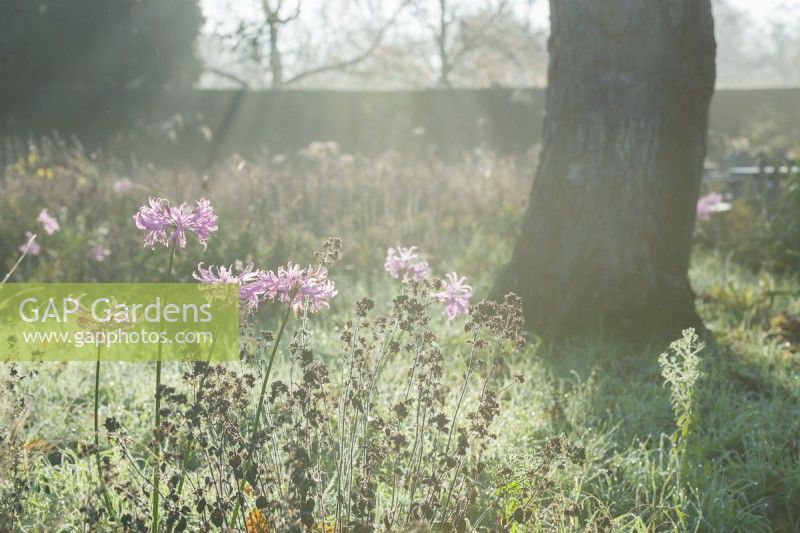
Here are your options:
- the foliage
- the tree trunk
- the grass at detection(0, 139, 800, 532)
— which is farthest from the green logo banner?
the tree trunk

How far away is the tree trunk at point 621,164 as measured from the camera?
4.23 meters

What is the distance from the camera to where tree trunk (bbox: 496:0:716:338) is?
4230 millimetres

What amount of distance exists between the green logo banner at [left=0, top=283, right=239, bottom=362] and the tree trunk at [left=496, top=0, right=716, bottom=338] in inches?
70.9

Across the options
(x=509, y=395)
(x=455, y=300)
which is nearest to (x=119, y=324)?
(x=455, y=300)

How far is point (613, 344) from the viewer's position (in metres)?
4.41

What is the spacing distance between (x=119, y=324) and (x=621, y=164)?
3035mm

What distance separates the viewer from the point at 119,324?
1927mm

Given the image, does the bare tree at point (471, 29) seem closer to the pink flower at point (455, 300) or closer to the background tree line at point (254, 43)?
the background tree line at point (254, 43)

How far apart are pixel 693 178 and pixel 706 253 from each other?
9.14ft

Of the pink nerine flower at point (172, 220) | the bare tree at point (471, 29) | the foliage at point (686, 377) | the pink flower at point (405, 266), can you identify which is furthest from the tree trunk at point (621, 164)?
the bare tree at point (471, 29)

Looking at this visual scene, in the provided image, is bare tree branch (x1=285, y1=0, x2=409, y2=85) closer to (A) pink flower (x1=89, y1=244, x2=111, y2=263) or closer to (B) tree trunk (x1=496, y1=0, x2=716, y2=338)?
(A) pink flower (x1=89, y1=244, x2=111, y2=263)

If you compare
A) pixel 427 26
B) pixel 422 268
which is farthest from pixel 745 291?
pixel 427 26

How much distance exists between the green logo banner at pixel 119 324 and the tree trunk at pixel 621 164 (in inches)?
70.9

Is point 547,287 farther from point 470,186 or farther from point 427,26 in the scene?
point 427,26
